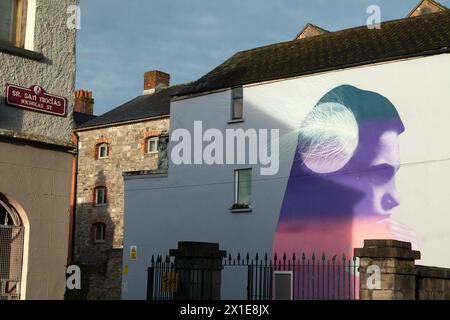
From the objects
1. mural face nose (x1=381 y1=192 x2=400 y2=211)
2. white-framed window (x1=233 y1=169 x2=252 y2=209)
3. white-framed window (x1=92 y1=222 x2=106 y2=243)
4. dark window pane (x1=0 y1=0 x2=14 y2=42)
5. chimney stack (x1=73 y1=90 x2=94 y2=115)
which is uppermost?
chimney stack (x1=73 y1=90 x2=94 y2=115)

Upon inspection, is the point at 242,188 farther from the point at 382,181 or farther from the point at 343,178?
the point at 382,181

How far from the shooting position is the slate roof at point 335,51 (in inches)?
1013

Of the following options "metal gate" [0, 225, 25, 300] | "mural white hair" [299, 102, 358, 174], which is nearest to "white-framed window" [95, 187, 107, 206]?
"mural white hair" [299, 102, 358, 174]

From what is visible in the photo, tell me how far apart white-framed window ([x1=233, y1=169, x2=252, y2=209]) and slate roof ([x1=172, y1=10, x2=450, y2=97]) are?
3.58 metres

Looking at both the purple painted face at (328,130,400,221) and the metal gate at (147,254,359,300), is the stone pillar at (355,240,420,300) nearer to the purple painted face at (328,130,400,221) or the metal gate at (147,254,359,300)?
the metal gate at (147,254,359,300)

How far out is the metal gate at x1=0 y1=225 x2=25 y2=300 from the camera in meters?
11.1

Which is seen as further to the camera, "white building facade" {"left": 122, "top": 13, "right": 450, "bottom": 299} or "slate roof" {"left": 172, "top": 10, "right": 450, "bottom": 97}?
"slate roof" {"left": 172, "top": 10, "right": 450, "bottom": 97}

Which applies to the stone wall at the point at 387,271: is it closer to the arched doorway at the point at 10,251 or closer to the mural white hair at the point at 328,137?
the arched doorway at the point at 10,251

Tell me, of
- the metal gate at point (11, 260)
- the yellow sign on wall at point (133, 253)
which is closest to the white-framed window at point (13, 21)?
the metal gate at point (11, 260)

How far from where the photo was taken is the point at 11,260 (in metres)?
11.2

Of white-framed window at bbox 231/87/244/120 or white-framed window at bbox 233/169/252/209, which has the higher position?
white-framed window at bbox 231/87/244/120

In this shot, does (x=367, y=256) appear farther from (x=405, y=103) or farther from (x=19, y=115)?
(x=405, y=103)

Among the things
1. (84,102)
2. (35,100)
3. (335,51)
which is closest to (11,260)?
(35,100)
